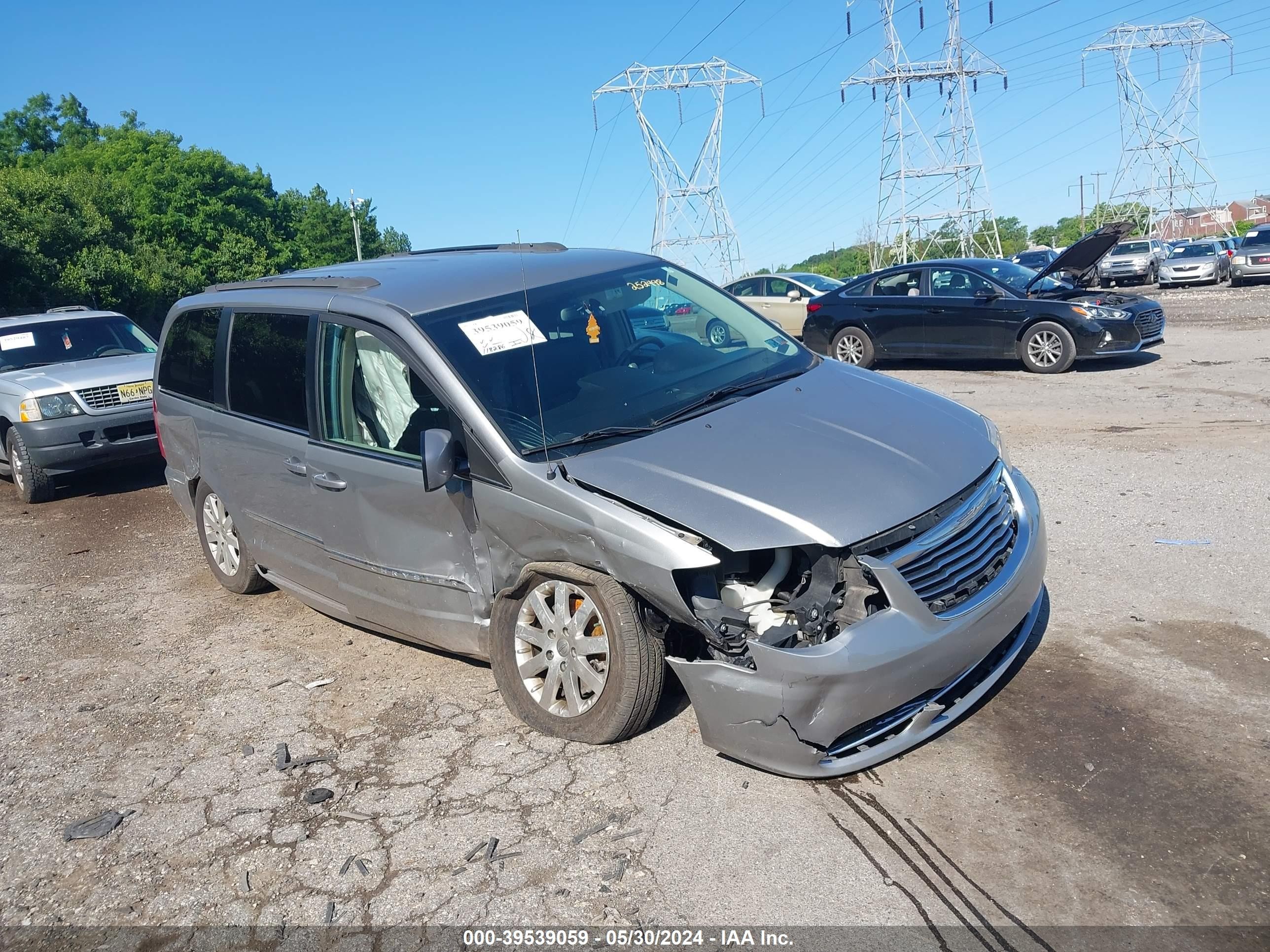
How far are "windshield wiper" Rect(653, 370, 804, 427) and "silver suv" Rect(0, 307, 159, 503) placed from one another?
736cm

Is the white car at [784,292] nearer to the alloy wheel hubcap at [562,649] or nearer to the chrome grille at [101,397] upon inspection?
the chrome grille at [101,397]

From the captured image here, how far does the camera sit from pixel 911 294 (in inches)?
555

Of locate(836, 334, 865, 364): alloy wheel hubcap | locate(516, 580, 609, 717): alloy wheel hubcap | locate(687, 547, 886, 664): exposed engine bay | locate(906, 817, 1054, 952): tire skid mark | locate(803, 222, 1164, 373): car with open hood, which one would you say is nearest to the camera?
locate(906, 817, 1054, 952): tire skid mark

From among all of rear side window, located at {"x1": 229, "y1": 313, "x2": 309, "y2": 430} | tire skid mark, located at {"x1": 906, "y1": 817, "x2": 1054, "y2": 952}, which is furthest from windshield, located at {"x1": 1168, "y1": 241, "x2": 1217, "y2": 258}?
tire skid mark, located at {"x1": 906, "y1": 817, "x2": 1054, "y2": 952}

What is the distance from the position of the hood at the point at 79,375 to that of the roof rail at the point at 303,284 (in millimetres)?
4122

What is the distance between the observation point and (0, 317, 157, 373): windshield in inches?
410

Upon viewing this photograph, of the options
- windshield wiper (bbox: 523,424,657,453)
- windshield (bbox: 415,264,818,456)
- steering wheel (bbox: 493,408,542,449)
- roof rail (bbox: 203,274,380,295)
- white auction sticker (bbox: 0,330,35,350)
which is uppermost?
roof rail (bbox: 203,274,380,295)

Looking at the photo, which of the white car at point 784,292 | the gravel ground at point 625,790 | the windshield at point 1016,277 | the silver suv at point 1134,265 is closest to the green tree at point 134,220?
the white car at point 784,292

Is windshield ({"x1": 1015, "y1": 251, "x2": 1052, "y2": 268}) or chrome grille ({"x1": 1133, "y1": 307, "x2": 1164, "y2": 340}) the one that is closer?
chrome grille ({"x1": 1133, "y1": 307, "x2": 1164, "y2": 340})

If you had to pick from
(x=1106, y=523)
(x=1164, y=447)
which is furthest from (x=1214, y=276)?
(x=1106, y=523)

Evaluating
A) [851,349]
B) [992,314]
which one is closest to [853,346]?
[851,349]

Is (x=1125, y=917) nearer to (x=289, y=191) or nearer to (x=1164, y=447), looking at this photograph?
(x=1164, y=447)

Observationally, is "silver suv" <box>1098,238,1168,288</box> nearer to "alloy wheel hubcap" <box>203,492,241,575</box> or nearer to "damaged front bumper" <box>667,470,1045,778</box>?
"alloy wheel hubcap" <box>203,492,241,575</box>

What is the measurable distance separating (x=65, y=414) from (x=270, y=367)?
5.59 metres
